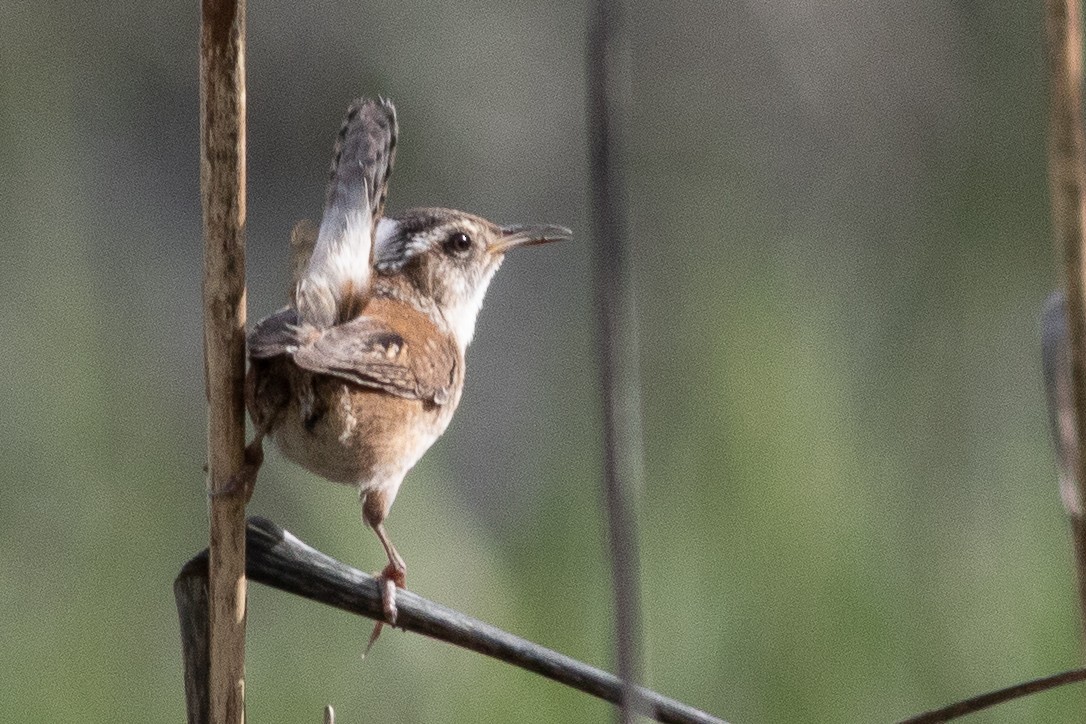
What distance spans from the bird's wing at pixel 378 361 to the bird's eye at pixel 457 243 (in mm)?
385

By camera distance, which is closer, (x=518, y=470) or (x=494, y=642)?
(x=494, y=642)

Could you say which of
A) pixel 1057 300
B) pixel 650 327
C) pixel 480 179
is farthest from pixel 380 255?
pixel 480 179

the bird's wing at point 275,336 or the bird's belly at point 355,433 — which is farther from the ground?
the bird's wing at point 275,336

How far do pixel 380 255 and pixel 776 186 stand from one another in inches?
59.9

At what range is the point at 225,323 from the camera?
1323 millimetres

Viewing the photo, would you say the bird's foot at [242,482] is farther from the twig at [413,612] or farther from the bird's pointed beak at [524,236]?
the bird's pointed beak at [524,236]

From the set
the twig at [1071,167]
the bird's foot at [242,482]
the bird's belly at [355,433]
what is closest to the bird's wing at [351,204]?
the bird's belly at [355,433]

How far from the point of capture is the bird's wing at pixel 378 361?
173 centimetres

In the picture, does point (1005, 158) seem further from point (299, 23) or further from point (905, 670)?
point (299, 23)

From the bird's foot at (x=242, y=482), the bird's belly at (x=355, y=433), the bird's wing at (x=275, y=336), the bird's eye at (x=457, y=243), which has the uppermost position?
the bird's eye at (x=457, y=243)

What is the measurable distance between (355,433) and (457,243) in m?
0.71

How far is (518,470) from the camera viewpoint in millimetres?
3439

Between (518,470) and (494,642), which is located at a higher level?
(494,642)

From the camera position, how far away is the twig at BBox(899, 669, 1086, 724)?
1.20 metres
